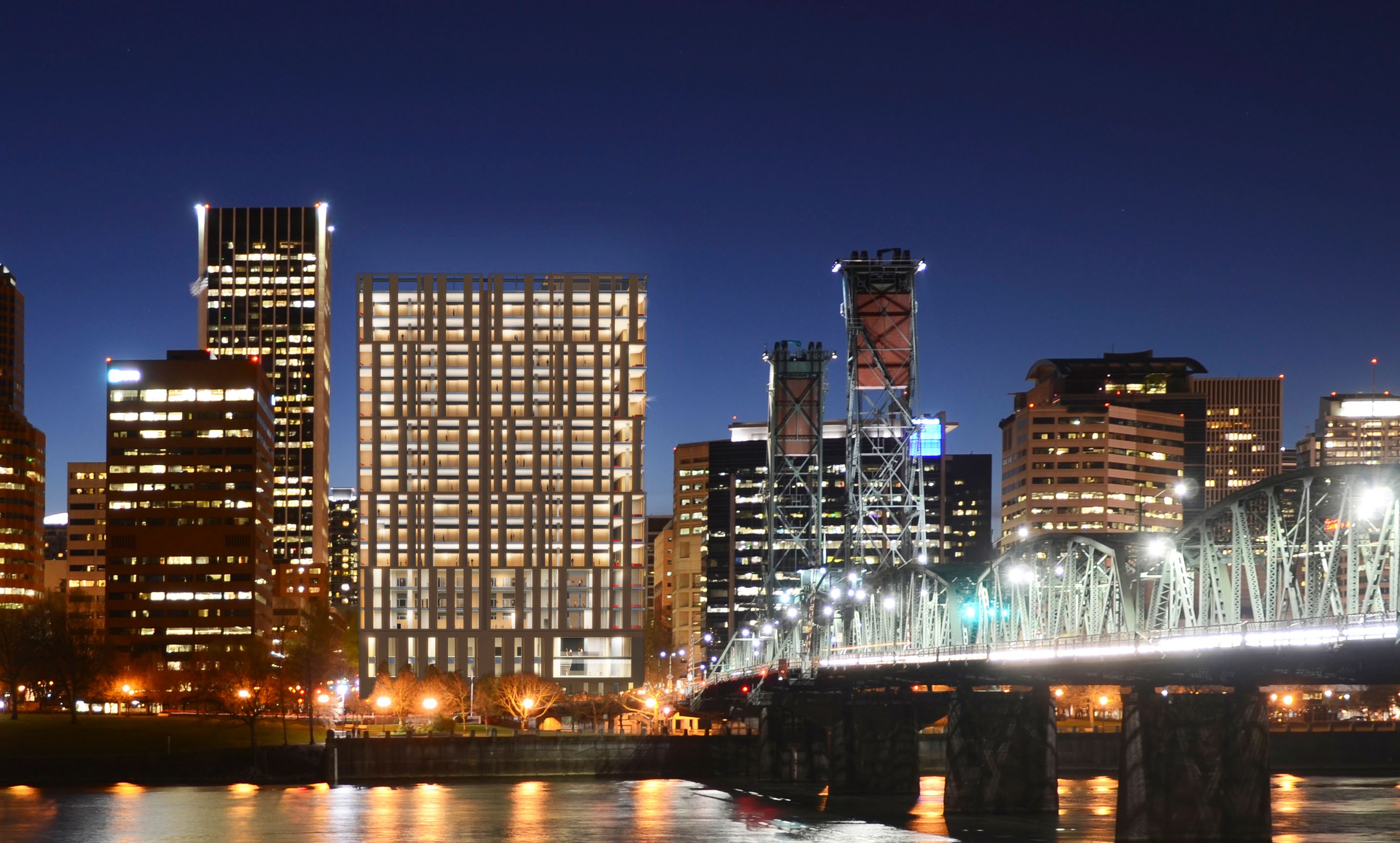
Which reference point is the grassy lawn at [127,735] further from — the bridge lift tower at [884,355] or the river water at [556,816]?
the bridge lift tower at [884,355]

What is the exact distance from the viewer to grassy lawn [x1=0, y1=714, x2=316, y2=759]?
161 metres

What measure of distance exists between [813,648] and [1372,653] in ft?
265

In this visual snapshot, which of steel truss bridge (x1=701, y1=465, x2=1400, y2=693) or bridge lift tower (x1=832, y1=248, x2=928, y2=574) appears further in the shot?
bridge lift tower (x1=832, y1=248, x2=928, y2=574)

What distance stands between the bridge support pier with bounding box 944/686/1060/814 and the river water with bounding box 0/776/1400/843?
2081 mm

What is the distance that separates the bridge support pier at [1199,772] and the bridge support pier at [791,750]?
7596 centimetres

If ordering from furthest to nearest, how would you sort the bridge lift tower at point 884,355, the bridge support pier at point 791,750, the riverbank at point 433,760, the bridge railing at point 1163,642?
the riverbank at point 433,760 < the bridge support pier at point 791,750 < the bridge lift tower at point 884,355 < the bridge railing at point 1163,642

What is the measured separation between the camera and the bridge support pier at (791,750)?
146 m

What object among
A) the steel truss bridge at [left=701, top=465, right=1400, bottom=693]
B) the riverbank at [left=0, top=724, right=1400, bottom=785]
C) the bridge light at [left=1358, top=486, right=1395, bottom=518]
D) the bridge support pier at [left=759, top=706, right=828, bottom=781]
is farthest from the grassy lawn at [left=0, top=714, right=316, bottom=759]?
the bridge light at [left=1358, top=486, right=1395, bottom=518]

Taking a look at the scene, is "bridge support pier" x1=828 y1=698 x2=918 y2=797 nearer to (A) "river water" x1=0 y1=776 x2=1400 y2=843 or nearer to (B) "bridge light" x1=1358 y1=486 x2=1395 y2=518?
(A) "river water" x1=0 y1=776 x2=1400 y2=843

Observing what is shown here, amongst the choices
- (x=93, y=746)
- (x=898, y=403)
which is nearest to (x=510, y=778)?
(x=93, y=746)

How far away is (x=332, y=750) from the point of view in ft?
484

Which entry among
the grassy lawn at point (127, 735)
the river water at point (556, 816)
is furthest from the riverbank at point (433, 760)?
the river water at point (556, 816)

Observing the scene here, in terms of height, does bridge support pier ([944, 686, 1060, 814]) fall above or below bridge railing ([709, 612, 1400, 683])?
below

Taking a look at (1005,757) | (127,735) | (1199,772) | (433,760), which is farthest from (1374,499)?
(127,735)
